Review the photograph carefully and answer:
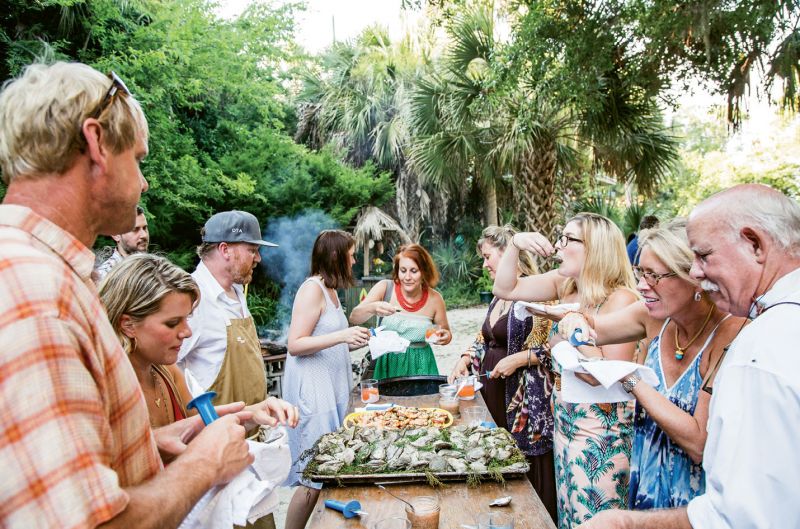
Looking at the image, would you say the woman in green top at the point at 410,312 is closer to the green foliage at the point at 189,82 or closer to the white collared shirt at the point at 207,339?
the white collared shirt at the point at 207,339

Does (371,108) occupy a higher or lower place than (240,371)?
higher

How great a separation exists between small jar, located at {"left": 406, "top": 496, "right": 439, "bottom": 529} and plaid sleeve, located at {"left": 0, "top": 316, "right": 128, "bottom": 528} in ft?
4.15

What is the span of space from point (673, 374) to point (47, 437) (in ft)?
7.07

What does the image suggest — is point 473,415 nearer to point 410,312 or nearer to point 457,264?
point 410,312

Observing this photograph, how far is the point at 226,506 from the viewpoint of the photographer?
140 cm

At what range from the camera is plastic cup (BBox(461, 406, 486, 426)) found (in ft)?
10.4

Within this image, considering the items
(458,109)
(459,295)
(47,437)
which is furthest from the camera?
(459,295)

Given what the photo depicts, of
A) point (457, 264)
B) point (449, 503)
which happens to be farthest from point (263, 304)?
point (457, 264)

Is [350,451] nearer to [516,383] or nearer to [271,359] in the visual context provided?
[516,383]

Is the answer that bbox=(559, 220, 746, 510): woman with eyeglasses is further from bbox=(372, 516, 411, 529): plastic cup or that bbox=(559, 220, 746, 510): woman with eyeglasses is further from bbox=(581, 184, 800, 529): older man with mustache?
bbox=(372, 516, 411, 529): plastic cup

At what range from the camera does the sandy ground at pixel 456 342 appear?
9573 millimetres

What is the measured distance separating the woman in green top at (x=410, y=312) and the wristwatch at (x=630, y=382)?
8.10ft

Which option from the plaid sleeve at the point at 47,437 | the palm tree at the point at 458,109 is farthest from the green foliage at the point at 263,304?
the plaid sleeve at the point at 47,437

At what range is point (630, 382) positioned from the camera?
202cm
